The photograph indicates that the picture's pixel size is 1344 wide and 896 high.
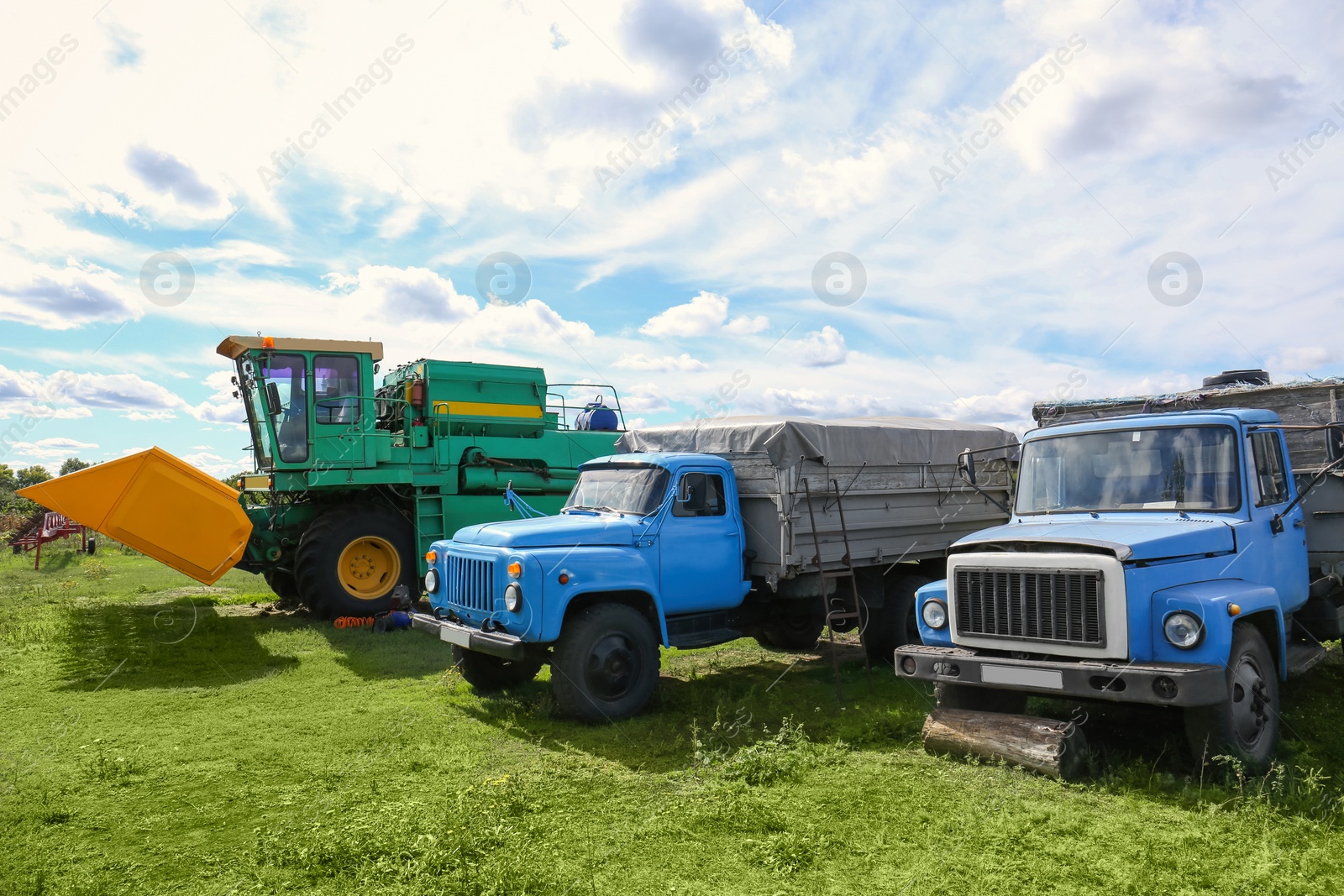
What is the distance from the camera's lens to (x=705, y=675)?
8.44m

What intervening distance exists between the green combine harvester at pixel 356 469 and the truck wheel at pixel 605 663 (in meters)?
5.75

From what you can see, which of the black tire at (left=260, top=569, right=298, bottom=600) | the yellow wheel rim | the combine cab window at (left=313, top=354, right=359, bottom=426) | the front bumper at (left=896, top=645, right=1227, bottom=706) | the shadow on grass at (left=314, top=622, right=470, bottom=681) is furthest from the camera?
the black tire at (left=260, top=569, right=298, bottom=600)

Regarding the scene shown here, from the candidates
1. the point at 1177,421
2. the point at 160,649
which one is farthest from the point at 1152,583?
the point at 160,649

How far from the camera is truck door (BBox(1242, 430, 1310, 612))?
589cm

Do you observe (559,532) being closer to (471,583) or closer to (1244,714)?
(471,583)

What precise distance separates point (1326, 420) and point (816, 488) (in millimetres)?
4646

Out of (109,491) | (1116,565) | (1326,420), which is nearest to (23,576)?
(109,491)

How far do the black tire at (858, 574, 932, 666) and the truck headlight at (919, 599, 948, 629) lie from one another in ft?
9.13

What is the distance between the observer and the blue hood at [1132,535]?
504 centimetres

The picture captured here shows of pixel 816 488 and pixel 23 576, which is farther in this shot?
pixel 23 576

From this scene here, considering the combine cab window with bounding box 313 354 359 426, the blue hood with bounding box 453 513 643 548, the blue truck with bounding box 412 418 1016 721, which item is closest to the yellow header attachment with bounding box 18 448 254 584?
the combine cab window with bounding box 313 354 359 426

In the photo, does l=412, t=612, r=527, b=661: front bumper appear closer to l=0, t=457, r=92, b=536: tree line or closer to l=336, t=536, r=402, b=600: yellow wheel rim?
l=336, t=536, r=402, b=600: yellow wheel rim

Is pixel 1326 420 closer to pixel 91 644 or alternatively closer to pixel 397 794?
pixel 397 794

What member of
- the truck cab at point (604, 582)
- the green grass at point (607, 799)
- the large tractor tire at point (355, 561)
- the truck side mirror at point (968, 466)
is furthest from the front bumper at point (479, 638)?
the large tractor tire at point (355, 561)
